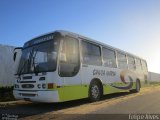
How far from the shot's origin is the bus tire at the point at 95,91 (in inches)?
446

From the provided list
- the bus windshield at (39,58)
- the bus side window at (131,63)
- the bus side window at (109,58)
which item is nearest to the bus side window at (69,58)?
the bus windshield at (39,58)

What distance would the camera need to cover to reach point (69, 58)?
988 centimetres

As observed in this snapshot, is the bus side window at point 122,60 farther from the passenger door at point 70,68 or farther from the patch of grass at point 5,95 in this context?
the patch of grass at point 5,95

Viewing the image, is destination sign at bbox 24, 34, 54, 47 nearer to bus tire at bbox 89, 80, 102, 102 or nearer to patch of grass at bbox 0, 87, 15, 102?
bus tire at bbox 89, 80, 102, 102

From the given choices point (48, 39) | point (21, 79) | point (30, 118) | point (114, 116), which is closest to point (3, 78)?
point (21, 79)

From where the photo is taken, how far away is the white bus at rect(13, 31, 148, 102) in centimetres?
912

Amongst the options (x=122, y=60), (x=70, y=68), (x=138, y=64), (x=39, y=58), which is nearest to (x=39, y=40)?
(x=39, y=58)

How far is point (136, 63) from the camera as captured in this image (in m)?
20.7

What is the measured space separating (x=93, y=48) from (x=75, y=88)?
304 cm

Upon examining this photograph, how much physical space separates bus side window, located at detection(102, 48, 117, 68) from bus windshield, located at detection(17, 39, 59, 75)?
447 cm

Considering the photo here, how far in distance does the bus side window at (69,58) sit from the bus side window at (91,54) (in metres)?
0.75

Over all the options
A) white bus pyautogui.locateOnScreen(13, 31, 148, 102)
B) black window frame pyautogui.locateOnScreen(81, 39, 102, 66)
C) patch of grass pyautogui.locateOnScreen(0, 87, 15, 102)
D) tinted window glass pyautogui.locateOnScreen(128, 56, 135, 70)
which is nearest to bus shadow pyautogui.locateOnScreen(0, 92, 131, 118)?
white bus pyautogui.locateOnScreen(13, 31, 148, 102)

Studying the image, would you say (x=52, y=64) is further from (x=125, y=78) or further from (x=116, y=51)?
(x=125, y=78)

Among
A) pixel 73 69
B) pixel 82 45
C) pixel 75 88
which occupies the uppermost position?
pixel 82 45
